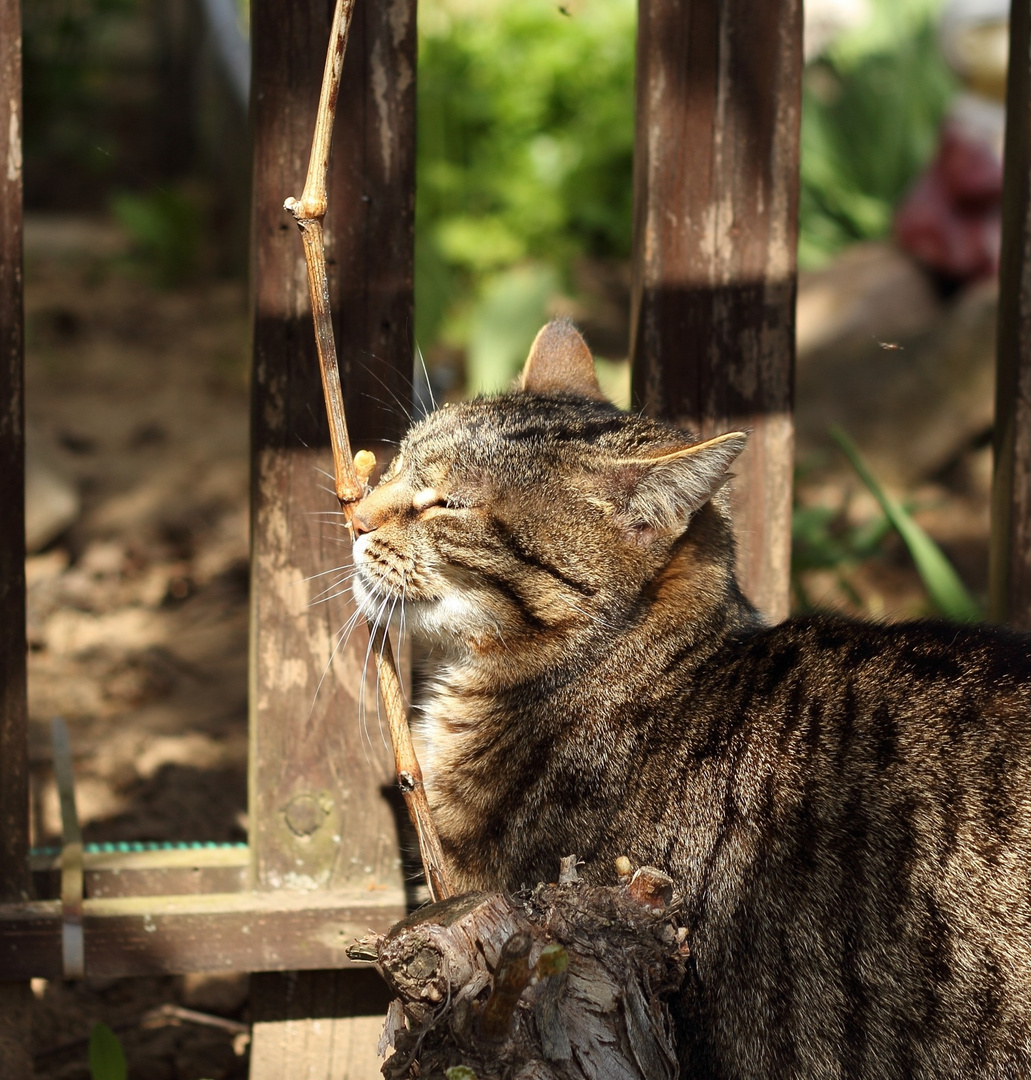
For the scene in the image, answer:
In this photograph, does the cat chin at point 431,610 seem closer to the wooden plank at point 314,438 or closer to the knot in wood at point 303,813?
the wooden plank at point 314,438

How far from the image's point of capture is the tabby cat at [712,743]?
1.77 m

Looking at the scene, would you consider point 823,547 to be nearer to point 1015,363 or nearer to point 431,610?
point 1015,363

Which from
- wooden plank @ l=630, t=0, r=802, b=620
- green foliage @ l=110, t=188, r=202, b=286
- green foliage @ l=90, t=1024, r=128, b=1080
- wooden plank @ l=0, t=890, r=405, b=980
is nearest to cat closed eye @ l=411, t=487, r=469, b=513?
wooden plank @ l=630, t=0, r=802, b=620

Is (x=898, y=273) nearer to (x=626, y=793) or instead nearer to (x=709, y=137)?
(x=709, y=137)

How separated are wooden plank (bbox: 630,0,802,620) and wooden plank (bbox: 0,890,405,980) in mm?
1059

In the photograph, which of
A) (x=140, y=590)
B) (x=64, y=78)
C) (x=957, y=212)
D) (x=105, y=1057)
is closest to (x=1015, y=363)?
(x=105, y=1057)

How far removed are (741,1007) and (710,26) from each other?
156 cm

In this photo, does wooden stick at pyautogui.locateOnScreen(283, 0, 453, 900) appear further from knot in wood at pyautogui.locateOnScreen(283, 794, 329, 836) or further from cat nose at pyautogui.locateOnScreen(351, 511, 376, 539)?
knot in wood at pyautogui.locateOnScreen(283, 794, 329, 836)

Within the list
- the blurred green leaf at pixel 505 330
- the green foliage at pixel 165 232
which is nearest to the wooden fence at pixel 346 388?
the blurred green leaf at pixel 505 330

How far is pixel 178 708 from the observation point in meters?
3.58

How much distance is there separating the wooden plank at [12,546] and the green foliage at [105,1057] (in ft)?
0.67

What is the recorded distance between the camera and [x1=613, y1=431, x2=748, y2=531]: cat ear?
6.26ft

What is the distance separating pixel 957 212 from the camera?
556 cm

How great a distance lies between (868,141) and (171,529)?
3.76m
